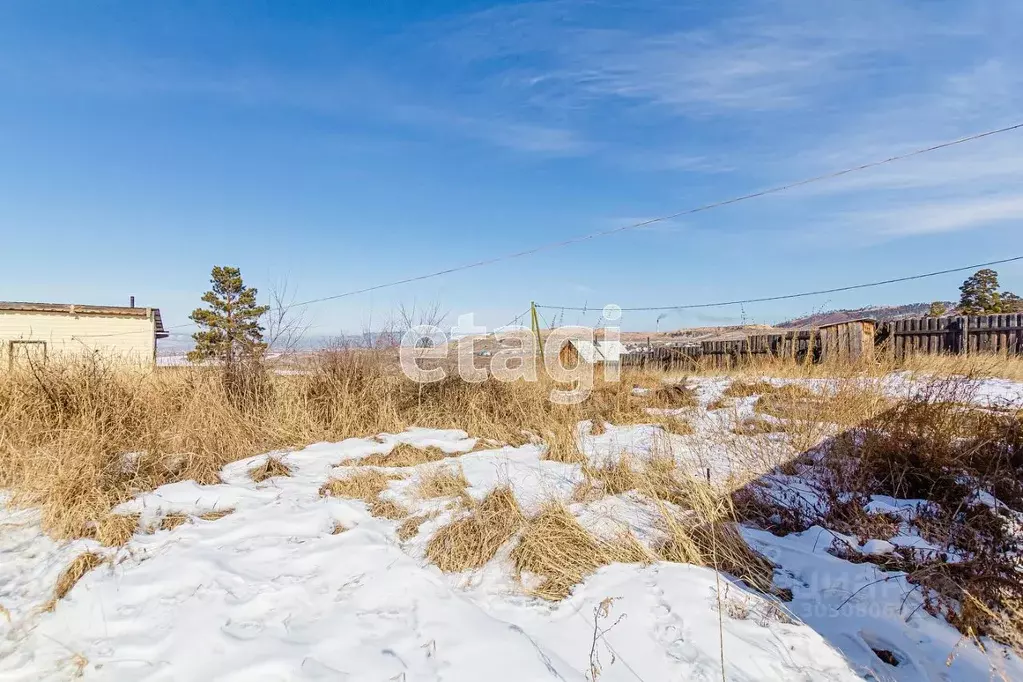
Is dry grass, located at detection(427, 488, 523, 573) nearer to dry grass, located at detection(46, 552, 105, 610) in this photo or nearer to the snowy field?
the snowy field

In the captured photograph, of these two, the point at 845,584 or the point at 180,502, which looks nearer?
the point at 845,584

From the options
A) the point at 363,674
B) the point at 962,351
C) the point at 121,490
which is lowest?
the point at 363,674

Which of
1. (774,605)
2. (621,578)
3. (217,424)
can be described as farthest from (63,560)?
(774,605)

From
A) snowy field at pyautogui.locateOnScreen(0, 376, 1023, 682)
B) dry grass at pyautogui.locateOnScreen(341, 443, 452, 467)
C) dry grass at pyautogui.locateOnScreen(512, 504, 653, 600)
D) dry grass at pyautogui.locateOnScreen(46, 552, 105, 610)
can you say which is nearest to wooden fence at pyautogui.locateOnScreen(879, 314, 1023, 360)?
snowy field at pyautogui.locateOnScreen(0, 376, 1023, 682)

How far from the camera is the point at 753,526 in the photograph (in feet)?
10.2

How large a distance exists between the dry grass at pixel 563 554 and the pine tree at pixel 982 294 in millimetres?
18714

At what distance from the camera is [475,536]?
2924mm

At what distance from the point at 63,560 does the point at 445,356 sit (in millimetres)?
5216

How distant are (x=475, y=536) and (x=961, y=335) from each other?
402 inches

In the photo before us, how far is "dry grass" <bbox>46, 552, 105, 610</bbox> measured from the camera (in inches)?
94.7

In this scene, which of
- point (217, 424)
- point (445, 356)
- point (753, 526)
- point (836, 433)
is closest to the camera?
point (753, 526)

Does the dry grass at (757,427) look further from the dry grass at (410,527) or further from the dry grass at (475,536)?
the dry grass at (410,527)

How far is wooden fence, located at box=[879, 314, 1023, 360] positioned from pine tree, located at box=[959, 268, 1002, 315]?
28.8 ft

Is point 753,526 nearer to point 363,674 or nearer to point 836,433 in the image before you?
point 836,433
